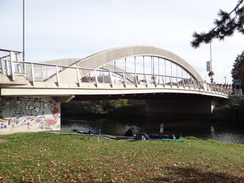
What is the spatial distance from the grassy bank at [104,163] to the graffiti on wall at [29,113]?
2.25 meters

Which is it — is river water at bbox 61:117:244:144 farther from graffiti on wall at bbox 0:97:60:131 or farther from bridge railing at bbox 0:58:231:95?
graffiti on wall at bbox 0:97:60:131

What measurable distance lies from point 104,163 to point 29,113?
846 cm

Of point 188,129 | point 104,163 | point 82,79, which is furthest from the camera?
point 188,129

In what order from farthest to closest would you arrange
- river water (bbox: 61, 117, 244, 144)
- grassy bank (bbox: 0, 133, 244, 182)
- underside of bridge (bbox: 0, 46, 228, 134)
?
1. river water (bbox: 61, 117, 244, 144)
2. underside of bridge (bbox: 0, 46, 228, 134)
3. grassy bank (bbox: 0, 133, 244, 182)

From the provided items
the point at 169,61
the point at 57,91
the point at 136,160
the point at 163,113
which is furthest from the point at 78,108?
the point at 136,160

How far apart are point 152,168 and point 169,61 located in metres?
37.2

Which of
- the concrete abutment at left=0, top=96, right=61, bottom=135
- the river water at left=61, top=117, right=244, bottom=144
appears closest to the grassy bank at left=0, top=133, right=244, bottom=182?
the concrete abutment at left=0, top=96, right=61, bottom=135

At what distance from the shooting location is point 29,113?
1581 cm

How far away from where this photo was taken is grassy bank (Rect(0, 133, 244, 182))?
720cm

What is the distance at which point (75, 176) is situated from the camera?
280 inches

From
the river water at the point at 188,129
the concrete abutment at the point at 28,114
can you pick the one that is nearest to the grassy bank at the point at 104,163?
the concrete abutment at the point at 28,114

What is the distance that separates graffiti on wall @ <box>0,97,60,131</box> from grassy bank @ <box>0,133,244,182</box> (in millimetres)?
2248

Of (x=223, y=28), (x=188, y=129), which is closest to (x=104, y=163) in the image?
(x=223, y=28)

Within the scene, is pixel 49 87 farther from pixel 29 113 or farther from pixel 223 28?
pixel 223 28
